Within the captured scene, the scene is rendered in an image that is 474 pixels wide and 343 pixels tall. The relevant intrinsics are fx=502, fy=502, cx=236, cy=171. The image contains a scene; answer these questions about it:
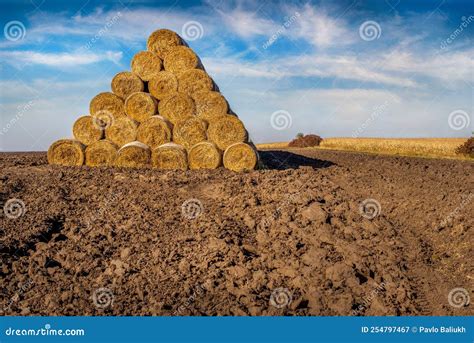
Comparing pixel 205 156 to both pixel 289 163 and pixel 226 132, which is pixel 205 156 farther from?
pixel 289 163

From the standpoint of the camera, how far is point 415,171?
556 inches

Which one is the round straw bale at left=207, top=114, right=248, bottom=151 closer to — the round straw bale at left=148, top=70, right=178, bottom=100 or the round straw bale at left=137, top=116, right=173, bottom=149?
the round straw bale at left=137, top=116, right=173, bottom=149

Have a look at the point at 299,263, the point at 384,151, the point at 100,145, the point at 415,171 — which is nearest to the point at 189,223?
the point at 299,263

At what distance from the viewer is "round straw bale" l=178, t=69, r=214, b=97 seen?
13125 mm

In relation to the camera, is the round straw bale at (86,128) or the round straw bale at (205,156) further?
the round straw bale at (86,128)

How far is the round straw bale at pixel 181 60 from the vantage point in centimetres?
1349

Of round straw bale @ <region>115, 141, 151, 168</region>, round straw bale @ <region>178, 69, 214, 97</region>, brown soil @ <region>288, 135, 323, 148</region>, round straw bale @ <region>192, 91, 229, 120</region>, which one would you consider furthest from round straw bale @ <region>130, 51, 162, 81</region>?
brown soil @ <region>288, 135, 323, 148</region>

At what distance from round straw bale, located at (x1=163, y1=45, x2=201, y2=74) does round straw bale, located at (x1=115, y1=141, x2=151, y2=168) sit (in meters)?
2.53

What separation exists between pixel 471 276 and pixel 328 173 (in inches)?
239

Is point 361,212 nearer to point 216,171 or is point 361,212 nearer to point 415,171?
point 216,171

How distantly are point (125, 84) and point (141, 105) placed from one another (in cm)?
82

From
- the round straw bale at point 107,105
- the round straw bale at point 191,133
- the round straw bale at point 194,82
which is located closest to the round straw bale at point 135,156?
the round straw bale at point 191,133

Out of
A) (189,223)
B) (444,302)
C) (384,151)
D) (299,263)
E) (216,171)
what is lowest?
(444,302)

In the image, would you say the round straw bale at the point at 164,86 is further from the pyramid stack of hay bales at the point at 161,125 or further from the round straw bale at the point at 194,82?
the round straw bale at the point at 194,82
